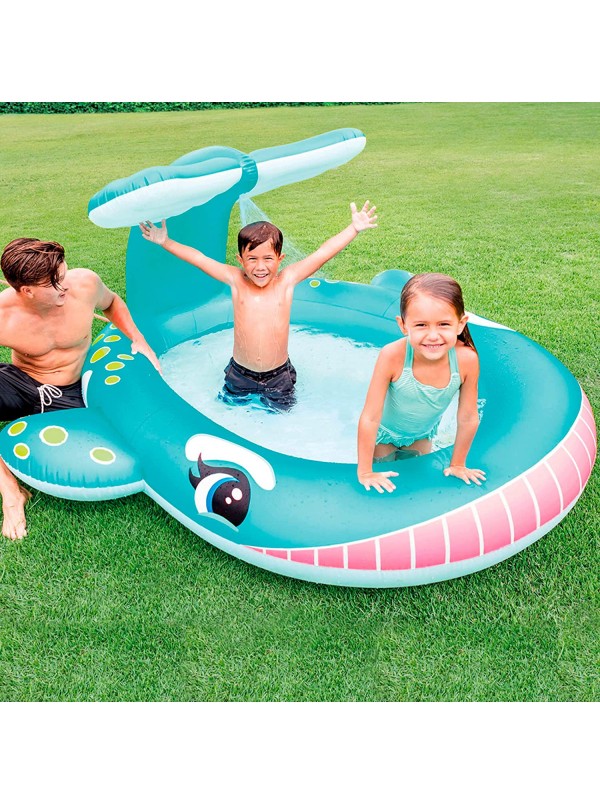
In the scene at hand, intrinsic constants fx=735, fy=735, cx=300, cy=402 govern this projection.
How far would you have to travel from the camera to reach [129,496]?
11.1ft

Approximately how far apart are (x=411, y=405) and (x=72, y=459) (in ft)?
4.74

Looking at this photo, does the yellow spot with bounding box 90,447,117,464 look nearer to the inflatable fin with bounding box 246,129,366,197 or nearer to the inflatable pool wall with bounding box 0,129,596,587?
the inflatable pool wall with bounding box 0,129,596,587

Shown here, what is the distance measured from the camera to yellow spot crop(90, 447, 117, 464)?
312 centimetres

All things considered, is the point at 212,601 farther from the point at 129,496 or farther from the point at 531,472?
the point at 531,472

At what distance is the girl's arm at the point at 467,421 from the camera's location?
2660 mm

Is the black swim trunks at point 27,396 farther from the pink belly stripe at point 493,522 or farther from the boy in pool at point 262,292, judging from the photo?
the pink belly stripe at point 493,522

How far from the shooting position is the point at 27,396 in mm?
3580

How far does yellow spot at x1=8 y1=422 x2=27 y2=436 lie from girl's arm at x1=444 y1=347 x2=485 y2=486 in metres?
1.85

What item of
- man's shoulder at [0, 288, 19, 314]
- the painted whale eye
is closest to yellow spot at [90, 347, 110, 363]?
man's shoulder at [0, 288, 19, 314]

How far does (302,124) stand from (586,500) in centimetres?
1193

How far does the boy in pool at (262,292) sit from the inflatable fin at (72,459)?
90 centimetres

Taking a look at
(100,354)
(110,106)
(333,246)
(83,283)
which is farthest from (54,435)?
(110,106)

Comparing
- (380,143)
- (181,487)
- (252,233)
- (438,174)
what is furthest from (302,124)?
(181,487)

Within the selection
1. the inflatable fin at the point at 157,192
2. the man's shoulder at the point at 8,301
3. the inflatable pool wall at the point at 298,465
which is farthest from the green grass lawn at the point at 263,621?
the inflatable fin at the point at 157,192
